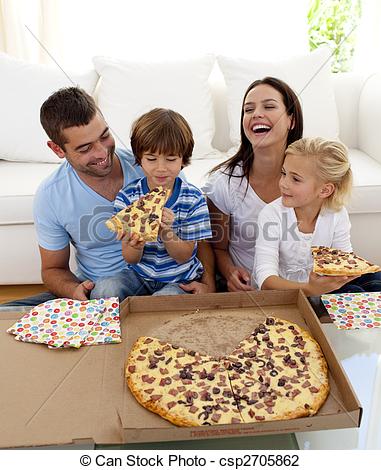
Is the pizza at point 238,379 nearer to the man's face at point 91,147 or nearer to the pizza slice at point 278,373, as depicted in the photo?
the pizza slice at point 278,373

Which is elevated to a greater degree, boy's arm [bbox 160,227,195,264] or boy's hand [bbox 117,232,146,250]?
boy's hand [bbox 117,232,146,250]

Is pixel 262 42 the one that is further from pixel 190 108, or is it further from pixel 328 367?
pixel 328 367

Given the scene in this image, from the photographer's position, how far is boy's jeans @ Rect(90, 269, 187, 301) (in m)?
1.50

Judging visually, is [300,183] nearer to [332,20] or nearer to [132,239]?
[132,239]

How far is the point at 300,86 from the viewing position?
2281mm

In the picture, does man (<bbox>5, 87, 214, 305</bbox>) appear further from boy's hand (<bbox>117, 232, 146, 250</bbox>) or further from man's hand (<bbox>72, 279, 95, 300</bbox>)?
boy's hand (<bbox>117, 232, 146, 250</bbox>)

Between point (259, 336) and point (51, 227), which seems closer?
point (259, 336)

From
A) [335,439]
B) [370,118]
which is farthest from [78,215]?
[370,118]

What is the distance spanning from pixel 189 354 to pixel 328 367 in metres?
0.28

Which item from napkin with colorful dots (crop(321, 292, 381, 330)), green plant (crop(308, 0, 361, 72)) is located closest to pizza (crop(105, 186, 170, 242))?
napkin with colorful dots (crop(321, 292, 381, 330))

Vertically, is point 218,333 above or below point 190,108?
below

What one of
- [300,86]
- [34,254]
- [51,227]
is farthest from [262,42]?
[51,227]
